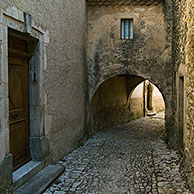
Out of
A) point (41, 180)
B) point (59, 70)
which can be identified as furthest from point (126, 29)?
point (41, 180)

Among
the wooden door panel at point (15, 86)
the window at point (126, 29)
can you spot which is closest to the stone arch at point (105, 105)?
the window at point (126, 29)

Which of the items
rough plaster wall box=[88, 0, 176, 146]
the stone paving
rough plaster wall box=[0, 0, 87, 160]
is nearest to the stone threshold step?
the stone paving

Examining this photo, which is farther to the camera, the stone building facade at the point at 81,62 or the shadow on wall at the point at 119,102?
the shadow on wall at the point at 119,102

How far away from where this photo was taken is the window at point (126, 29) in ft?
22.9

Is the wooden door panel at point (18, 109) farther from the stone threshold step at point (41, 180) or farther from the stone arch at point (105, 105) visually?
the stone arch at point (105, 105)

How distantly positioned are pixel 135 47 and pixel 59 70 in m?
2.84

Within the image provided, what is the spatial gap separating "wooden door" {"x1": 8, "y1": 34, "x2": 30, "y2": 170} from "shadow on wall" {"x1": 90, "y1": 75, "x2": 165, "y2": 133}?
353cm

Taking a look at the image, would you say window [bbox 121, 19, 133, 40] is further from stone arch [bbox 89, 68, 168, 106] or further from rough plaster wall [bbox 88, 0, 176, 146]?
stone arch [bbox 89, 68, 168, 106]

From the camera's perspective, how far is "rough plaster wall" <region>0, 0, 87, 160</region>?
4473 millimetres

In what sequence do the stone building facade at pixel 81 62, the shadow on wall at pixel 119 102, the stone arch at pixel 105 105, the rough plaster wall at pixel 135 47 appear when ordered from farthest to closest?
the shadow on wall at pixel 119 102 → the stone arch at pixel 105 105 → the rough plaster wall at pixel 135 47 → the stone building facade at pixel 81 62

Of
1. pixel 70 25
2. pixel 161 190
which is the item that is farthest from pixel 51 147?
pixel 70 25

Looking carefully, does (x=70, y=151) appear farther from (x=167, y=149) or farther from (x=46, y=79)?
(x=167, y=149)

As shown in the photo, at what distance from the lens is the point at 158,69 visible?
22.2ft

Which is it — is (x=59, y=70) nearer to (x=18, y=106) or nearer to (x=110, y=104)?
(x=18, y=106)
